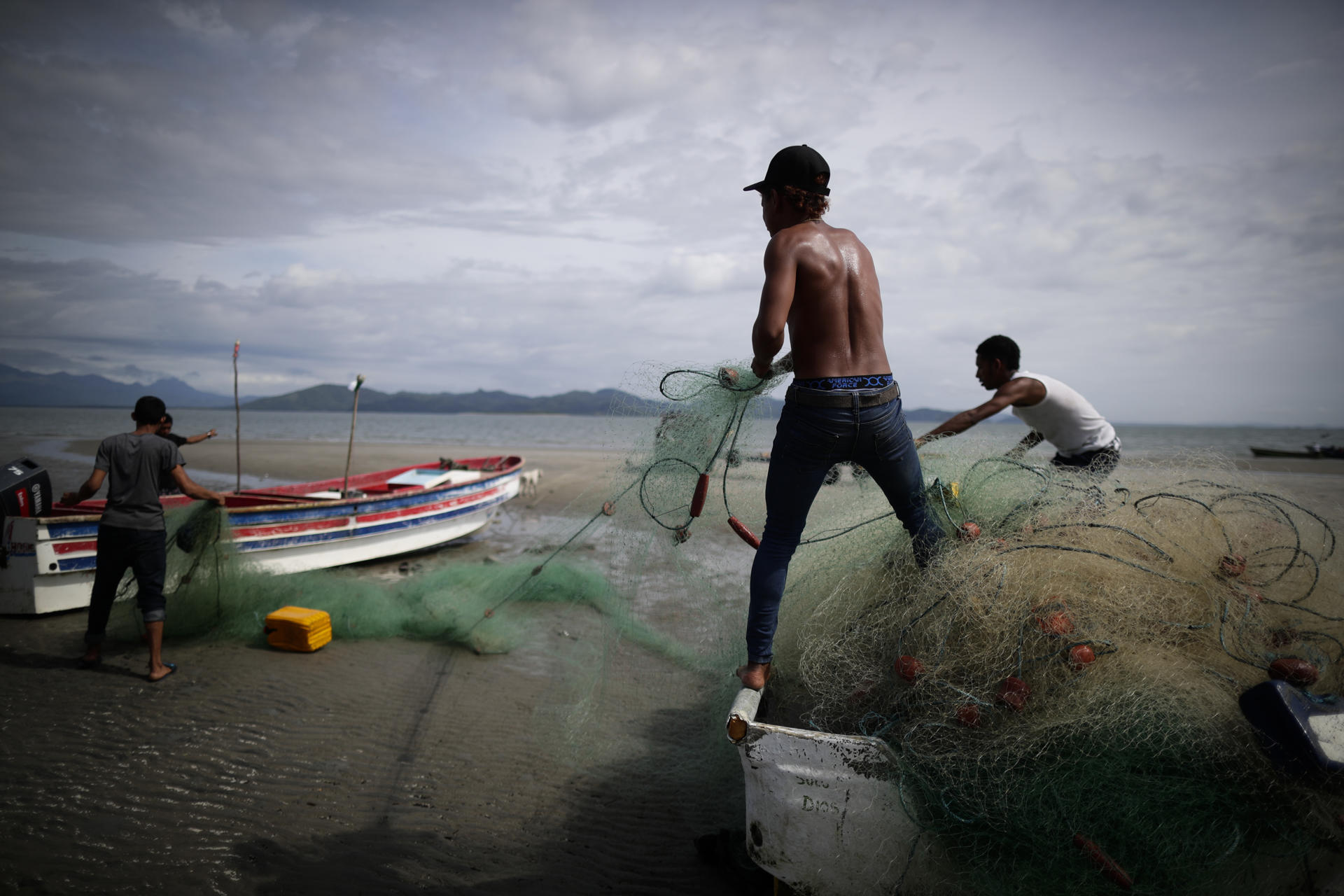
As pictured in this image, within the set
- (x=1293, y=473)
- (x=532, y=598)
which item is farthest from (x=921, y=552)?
(x=1293, y=473)

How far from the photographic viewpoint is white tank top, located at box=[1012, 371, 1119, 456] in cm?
429

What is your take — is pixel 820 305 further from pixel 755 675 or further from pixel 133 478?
pixel 133 478

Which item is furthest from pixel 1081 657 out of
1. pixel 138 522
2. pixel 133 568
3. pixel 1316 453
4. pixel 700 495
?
pixel 1316 453

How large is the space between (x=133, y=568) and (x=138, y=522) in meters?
0.39

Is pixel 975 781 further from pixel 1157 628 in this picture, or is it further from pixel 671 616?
pixel 671 616

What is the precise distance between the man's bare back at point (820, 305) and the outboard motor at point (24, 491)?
299 inches

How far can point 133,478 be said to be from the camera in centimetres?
500

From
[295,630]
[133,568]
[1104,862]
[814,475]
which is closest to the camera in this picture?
[1104,862]

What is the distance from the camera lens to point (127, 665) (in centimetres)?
535

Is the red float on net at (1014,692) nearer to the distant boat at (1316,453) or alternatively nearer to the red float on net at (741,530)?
the red float on net at (741,530)

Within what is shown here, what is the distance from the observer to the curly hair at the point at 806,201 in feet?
8.96

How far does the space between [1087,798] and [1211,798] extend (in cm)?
31

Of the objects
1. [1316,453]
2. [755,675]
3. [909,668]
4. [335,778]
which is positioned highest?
[909,668]

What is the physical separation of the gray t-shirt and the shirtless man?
186 inches
